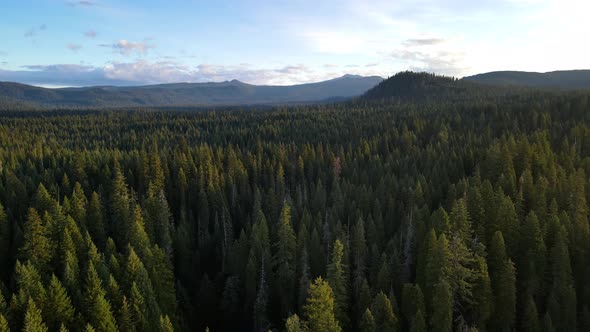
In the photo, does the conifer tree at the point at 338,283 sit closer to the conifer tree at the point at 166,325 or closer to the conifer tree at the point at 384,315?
the conifer tree at the point at 384,315

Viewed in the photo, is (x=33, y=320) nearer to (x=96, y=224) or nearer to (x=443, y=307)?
(x=96, y=224)

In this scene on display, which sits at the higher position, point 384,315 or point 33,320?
point 33,320

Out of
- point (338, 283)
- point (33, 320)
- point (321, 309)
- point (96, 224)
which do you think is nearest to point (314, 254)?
point (338, 283)

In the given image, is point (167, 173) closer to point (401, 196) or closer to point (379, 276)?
point (401, 196)

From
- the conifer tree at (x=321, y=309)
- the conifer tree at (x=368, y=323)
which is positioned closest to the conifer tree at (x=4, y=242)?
the conifer tree at (x=321, y=309)

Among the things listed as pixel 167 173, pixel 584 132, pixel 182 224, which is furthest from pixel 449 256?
pixel 584 132

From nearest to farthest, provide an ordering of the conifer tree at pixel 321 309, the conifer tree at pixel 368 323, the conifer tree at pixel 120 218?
the conifer tree at pixel 321 309 < the conifer tree at pixel 368 323 < the conifer tree at pixel 120 218

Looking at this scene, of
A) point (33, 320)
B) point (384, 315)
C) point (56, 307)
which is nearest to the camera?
point (33, 320)

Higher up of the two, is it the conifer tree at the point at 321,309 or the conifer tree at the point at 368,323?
the conifer tree at the point at 321,309

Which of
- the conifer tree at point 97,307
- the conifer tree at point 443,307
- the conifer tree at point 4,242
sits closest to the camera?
the conifer tree at point 443,307

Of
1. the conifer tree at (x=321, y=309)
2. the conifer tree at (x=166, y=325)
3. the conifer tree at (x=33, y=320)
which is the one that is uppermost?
the conifer tree at (x=321, y=309)

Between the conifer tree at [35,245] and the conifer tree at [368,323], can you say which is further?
the conifer tree at [35,245]
